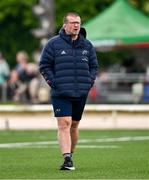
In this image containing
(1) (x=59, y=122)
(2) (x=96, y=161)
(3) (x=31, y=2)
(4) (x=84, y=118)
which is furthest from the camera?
(3) (x=31, y=2)

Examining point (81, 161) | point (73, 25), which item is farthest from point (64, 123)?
point (81, 161)

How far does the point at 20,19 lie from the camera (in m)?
50.2

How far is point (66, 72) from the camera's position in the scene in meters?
14.4

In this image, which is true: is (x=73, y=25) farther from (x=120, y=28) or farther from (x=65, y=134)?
(x=120, y=28)

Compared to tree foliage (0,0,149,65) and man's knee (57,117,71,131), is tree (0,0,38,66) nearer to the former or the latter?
tree foliage (0,0,149,65)

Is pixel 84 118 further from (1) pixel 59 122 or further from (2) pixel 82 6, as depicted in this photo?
(2) pixel 82 6

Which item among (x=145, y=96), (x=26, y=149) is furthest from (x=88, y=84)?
(x=145, y=96)

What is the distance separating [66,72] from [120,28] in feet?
57.7

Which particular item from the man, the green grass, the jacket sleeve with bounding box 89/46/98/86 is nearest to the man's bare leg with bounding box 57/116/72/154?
the man

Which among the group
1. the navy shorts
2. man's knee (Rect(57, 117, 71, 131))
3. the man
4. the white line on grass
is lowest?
the white line on grass

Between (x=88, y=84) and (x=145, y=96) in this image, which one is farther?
(x=145, y=96)

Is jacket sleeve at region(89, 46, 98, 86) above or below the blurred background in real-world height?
below

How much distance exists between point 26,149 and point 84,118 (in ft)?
25.0

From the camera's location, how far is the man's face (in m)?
14.3
